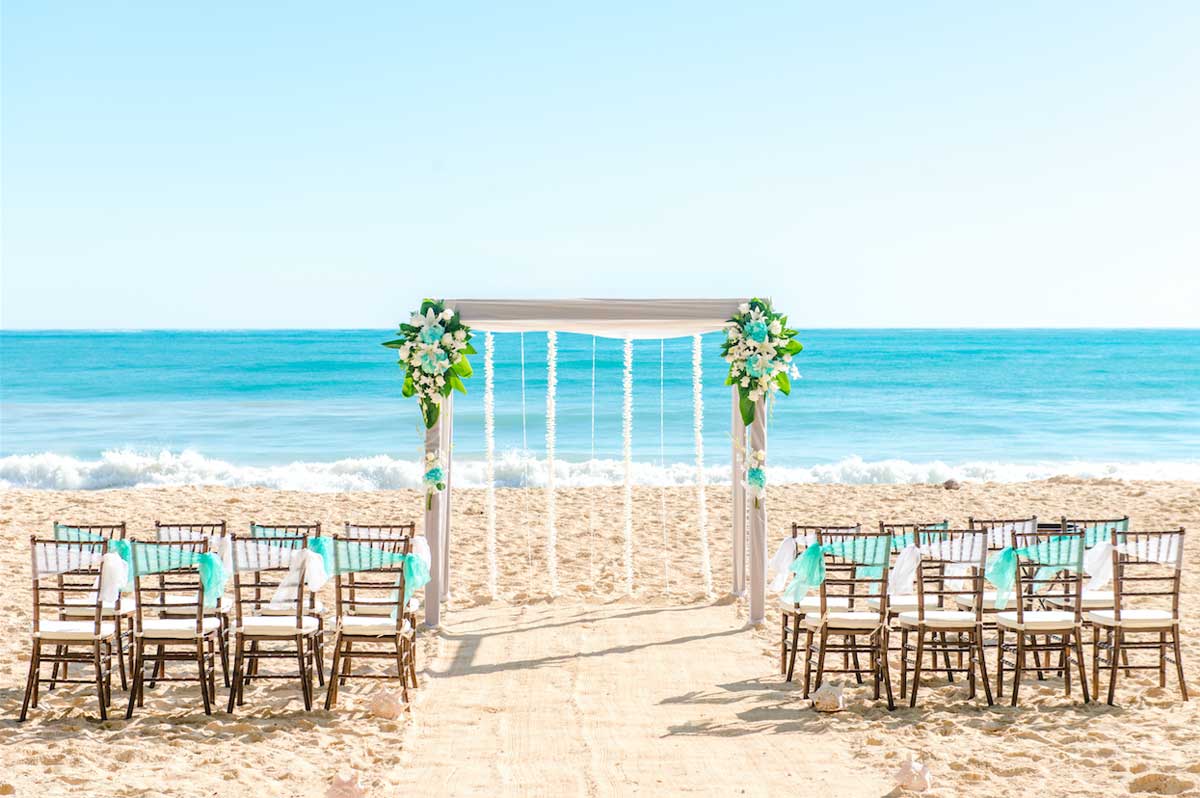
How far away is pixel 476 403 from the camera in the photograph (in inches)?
1098

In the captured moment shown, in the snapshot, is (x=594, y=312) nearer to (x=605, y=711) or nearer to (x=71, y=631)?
(x=605, y=711)

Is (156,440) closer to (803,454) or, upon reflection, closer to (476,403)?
(476,403)

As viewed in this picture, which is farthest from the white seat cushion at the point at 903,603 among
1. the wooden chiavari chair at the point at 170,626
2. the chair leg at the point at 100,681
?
the chair leg at the point at 100,681

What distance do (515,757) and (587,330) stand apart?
148 inches

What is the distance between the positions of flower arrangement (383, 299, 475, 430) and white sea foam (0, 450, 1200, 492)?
871 centimetres

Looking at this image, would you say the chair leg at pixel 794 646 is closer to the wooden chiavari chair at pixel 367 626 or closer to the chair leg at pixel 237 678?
the wooden chiavari chair at pixel 367 626

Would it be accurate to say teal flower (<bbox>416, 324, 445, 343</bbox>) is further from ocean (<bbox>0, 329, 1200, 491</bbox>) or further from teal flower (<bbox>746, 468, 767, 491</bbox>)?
teal flower (<bbox>746, 468, 767, 491</bbox>)

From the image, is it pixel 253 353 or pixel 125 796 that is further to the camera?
pixel 253 353

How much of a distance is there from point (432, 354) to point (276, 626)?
2.42 m

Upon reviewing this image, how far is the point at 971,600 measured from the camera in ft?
21.1

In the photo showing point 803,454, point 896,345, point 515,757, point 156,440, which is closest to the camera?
point 515,757

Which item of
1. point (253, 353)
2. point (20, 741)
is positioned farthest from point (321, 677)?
point (253, 353)

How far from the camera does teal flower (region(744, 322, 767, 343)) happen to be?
756 centimetres

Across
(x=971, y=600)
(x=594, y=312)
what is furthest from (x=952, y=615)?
(x=594, y=312)
